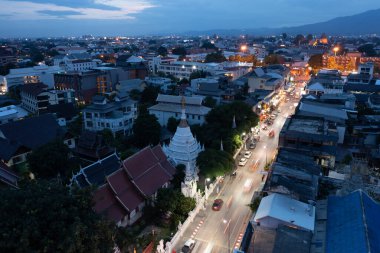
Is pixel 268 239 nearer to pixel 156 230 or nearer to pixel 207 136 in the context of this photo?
pixel 156 230

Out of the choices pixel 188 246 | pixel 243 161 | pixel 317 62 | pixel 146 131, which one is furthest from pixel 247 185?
pixel 317 62

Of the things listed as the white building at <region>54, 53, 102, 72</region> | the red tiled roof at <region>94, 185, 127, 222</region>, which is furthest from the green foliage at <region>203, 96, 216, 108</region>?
the white building at <region>54, 53, 102, 72</region>

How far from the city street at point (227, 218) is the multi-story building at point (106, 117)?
2420cm

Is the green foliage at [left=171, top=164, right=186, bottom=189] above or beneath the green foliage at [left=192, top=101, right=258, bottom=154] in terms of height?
beneath

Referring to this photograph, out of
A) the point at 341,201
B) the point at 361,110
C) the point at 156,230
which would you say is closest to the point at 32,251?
the point at 156,230

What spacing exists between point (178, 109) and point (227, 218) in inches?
1173

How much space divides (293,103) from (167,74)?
49324mm

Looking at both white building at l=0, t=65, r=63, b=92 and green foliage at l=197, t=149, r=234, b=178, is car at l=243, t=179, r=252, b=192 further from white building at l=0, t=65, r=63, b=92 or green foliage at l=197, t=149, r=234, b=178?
white building at l=0, t=65, r=63, b=92

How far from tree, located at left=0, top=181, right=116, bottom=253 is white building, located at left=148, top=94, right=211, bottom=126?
3691 centimetres

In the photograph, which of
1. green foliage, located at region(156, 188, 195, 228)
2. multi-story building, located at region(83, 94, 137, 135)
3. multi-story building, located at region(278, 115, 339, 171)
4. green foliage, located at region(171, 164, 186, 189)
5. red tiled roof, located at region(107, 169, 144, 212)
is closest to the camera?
red tiled roof, located at region(107, 169, 144, 212)

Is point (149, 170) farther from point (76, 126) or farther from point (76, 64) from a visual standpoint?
point (76, 64)

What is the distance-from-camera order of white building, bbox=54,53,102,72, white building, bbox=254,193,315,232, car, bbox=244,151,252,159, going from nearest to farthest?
white building, bbox=254,193,315,232 → car, bbox=244,151,252,159 → white building, bbox=54,53,102,72

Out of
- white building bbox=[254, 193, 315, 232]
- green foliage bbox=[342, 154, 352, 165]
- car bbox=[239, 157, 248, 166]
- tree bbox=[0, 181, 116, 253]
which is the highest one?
tree bbox=[0, 181, 116, 253]

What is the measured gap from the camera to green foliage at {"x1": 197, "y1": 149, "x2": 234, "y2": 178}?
35219 millimetres
